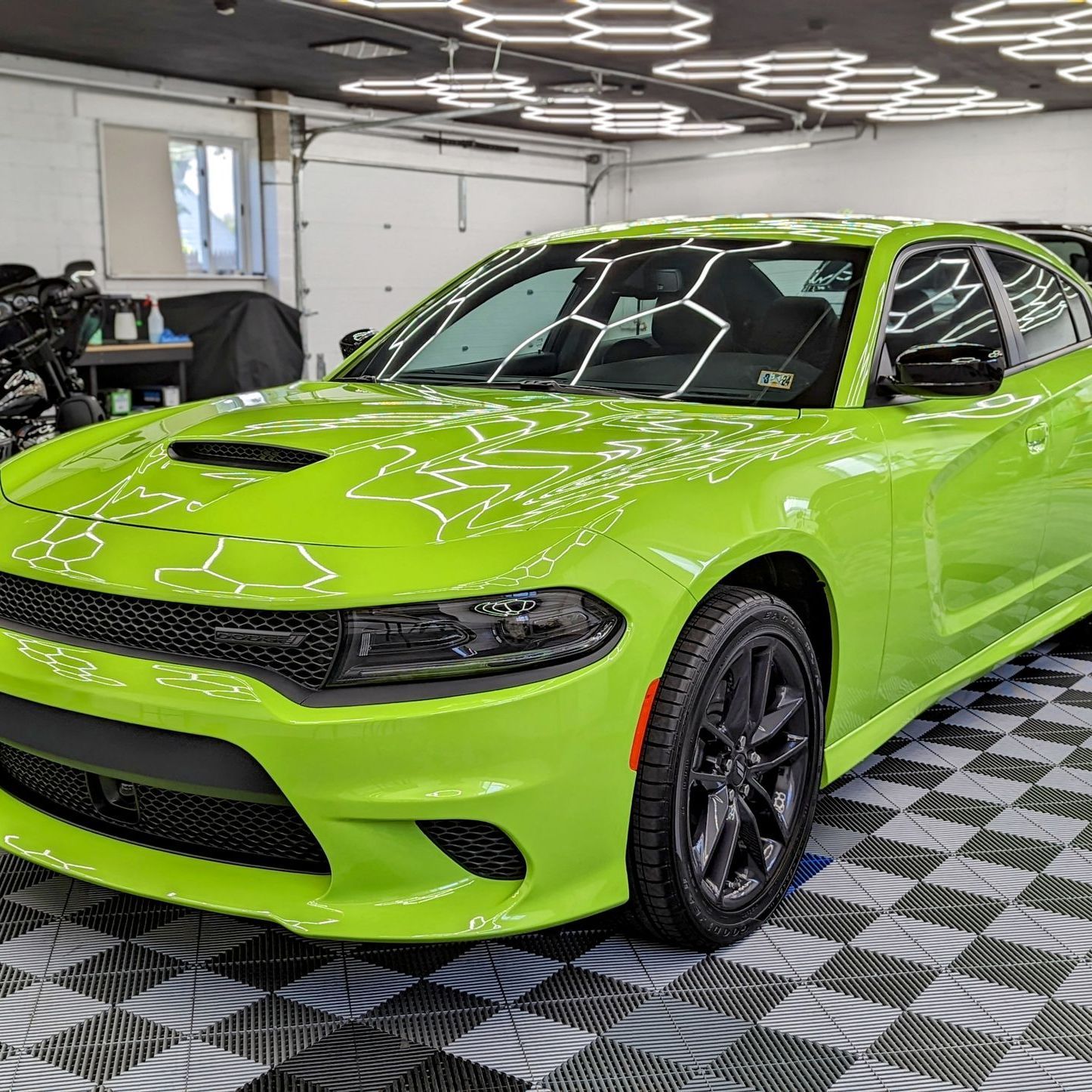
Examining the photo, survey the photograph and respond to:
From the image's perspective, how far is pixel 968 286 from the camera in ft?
9.82

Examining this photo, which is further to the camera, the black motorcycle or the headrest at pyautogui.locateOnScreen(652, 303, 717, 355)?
the black motorcycle

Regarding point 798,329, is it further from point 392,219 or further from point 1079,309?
point 392,219

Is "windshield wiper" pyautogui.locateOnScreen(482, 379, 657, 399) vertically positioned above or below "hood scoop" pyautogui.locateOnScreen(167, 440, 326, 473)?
above

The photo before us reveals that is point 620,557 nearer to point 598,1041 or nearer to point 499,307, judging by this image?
point 598,1041

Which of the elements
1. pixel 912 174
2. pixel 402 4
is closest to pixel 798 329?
pixel 402 4

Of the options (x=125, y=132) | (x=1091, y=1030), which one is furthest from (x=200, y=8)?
(x=1091, y=1030)

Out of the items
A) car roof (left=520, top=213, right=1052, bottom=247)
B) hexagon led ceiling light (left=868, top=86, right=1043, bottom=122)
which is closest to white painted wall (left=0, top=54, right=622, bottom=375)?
hexagon led ceiling light (left=868, top=86, right=1043, bottom=122)

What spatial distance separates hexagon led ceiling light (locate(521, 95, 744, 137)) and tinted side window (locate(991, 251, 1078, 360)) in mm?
9890

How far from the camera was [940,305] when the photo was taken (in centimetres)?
284

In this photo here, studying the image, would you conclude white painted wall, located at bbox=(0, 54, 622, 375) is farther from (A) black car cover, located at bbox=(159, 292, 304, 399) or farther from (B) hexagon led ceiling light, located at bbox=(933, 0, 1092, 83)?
(B) hexagon led ceiling light, located at bbox=(933, 0, 1092, 83)

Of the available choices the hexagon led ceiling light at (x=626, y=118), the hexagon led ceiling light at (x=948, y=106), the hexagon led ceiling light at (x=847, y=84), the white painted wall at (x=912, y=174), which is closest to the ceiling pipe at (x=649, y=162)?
the white painted wall at (x=912, y=174)

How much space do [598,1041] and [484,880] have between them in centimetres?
35

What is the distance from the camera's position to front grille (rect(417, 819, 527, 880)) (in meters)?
1.73

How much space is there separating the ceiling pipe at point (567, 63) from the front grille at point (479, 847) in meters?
7.97
